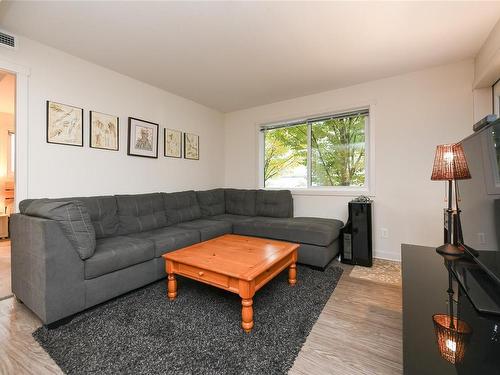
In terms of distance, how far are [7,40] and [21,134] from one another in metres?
0.82

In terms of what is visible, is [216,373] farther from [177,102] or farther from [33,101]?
[177,102]

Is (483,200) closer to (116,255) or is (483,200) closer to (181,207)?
(116,255)

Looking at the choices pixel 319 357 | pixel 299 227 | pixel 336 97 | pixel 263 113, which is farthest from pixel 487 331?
pixel 263 113

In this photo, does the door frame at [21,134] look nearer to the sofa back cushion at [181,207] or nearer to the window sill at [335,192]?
the sofa back cushion at [181,207]

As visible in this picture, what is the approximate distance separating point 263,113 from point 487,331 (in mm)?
3886

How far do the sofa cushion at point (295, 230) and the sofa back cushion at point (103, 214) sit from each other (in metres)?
1.48

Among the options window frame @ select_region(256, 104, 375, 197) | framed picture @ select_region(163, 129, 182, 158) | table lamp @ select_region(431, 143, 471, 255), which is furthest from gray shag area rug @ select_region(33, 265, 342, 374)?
framed picture @ select_region(163, 129, 182, 158)

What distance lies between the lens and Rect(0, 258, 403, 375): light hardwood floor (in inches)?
50.7

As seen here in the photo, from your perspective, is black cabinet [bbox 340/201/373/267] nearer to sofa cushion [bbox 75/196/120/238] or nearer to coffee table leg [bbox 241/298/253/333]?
coffee table leg [bbox 241/298/253/333]

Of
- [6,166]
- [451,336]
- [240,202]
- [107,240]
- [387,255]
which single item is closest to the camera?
[451,336]

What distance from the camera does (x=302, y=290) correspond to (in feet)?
7.15

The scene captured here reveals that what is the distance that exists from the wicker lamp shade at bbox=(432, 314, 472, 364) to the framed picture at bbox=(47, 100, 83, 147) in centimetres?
321

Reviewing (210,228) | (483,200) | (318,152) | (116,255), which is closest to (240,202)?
(210,228)

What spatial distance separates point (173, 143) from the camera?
3.64 meters
